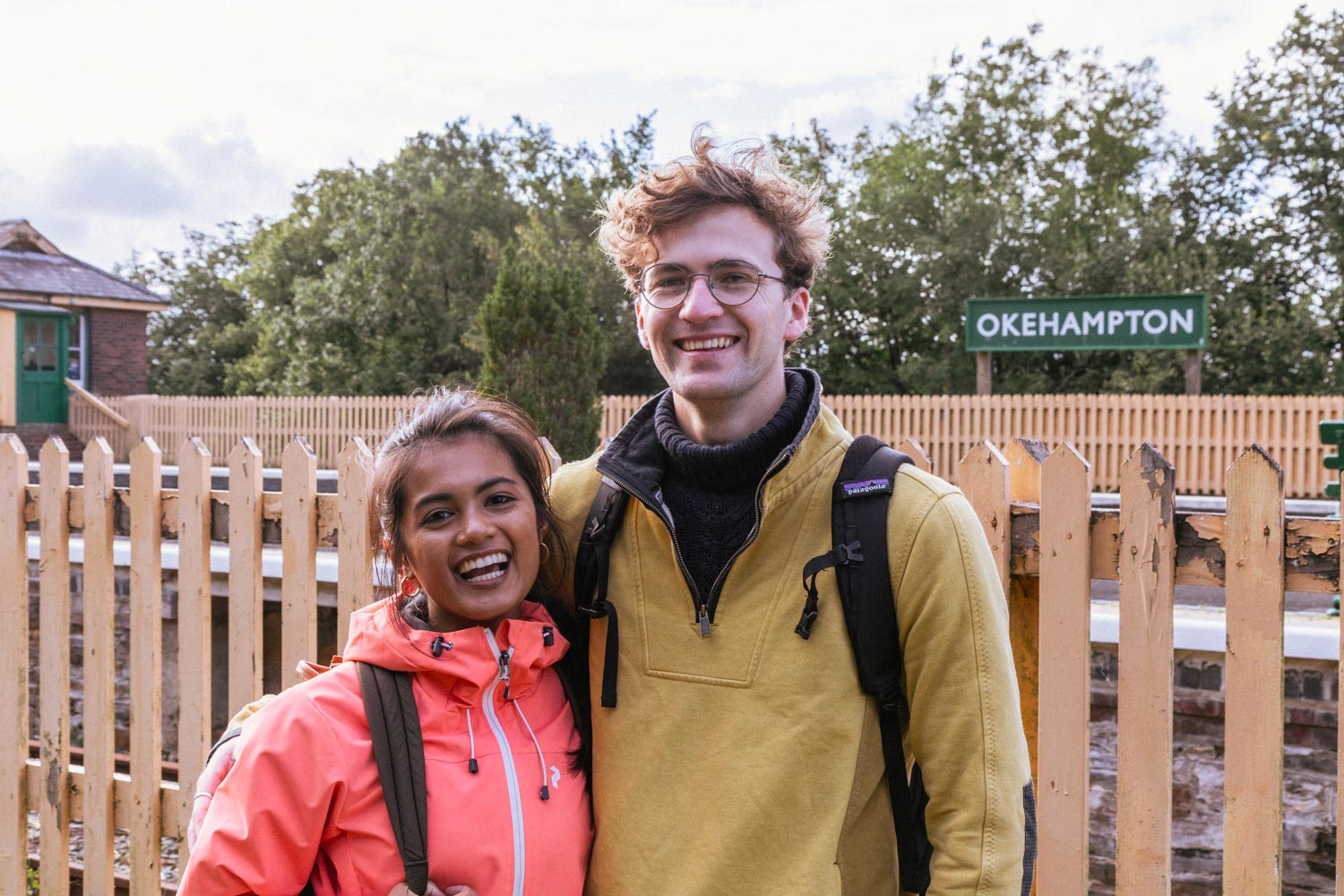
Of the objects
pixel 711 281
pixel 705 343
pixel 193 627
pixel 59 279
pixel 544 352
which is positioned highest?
pixel 59 279

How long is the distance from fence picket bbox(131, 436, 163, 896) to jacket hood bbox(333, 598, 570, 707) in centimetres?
220

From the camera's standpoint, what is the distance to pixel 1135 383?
20.3 metres

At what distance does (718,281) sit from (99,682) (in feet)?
10.5

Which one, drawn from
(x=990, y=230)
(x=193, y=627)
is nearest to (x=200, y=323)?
(x=990, y=230)

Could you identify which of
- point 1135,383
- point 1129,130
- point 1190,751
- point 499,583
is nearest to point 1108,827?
point 1190,751

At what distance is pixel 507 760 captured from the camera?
6.07 ft

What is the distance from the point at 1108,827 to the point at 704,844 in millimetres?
3436

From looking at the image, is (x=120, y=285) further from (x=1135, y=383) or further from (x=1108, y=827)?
(x=1108, y=827)

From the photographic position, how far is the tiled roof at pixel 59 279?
71.9 ft

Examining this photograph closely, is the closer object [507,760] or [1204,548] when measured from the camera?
[507,760]

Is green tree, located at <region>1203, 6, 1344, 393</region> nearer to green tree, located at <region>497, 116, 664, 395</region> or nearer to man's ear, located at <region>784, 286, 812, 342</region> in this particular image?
green tree, located at <region>497, 116, 664, 395</region>

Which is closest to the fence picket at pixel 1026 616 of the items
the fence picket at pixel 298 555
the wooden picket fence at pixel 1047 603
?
the wooden picket fence at pixel 1047 603

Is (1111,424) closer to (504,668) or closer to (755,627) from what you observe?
(755,627)

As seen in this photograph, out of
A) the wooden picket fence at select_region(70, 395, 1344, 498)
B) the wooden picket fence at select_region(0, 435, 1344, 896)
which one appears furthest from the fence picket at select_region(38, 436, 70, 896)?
the wooden picket fence at select_region(70, 395, 1344, 498)
